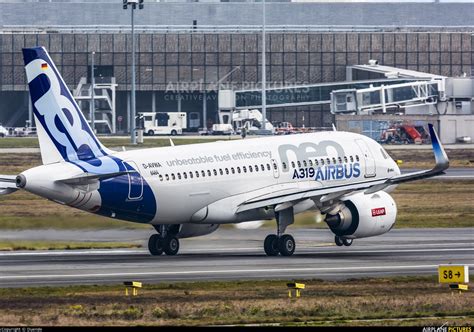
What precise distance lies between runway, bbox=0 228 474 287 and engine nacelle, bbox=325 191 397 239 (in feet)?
3.00

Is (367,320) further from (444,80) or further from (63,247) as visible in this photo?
(444,80)

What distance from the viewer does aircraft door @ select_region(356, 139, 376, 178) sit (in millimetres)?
56688

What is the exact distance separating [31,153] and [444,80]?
6188cm

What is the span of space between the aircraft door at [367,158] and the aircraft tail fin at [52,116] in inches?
549

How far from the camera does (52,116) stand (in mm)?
47281

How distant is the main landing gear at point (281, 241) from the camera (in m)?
51.2

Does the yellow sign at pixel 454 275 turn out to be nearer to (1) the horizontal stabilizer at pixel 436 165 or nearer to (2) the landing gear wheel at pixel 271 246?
(1) the horizontal stabilizer at pixel 436 165

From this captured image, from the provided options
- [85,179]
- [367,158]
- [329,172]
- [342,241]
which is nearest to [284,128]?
[367,158]

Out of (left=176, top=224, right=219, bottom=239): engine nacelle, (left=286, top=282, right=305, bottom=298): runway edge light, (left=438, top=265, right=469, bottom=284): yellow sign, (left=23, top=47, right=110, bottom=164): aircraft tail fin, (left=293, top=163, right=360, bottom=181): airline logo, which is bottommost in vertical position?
(left=286, top=282, right=305, bottom=298): runway edge light

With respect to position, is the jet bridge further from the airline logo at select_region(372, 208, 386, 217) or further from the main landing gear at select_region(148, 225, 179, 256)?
the main landing gear at select_region(148, 225, 179, 256)

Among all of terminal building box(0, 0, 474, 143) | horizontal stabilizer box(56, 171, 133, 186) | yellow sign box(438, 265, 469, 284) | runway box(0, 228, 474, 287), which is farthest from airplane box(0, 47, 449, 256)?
terminal building box(0, 0, 474, 143)

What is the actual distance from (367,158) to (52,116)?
15624 mm

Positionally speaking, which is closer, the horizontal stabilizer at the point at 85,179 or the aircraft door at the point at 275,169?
the horizontal stabilizer at the point at 85,179

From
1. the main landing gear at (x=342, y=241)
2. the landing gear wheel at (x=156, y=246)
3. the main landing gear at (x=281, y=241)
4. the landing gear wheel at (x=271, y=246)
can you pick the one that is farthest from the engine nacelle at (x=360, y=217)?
the landing gear wheel at (x=156, y=246)
